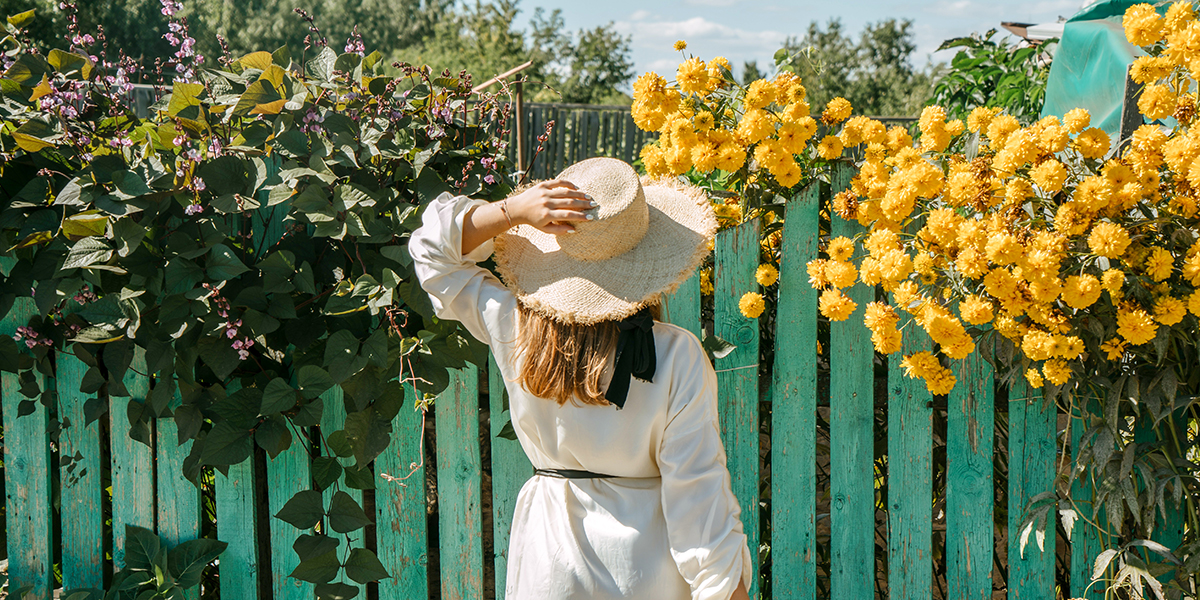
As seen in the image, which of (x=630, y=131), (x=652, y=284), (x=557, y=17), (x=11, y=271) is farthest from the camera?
(x=557, y=17)

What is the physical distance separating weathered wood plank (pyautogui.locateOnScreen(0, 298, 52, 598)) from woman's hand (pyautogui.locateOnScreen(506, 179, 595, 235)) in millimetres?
1621

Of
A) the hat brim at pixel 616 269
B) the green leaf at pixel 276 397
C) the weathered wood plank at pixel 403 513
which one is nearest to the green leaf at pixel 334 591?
the weathered wood plank at pixel 403 513

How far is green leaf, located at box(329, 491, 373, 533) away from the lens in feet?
5.95

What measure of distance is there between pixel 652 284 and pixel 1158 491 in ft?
4.07

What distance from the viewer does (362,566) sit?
→ 1879mm

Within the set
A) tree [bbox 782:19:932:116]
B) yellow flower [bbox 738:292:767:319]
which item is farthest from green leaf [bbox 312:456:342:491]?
tree [bbox 782:19:932:116]

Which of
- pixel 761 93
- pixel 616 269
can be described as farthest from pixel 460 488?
pixel 761 93

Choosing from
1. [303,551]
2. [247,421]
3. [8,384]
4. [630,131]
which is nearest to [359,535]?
[303,551]

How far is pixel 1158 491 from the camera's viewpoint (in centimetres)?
167

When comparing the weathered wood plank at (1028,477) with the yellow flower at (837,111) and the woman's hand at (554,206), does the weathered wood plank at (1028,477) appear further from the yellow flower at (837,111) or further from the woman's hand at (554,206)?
the woman's hand at (554,206)

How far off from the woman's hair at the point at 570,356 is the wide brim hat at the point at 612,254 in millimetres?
33

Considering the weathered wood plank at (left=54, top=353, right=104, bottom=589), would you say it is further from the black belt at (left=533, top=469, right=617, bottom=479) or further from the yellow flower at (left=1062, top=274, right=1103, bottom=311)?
the yellow flower at (left=1062, top=274, right=1103, bottom=311)

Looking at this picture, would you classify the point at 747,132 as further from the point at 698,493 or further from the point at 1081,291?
the point at 698,493

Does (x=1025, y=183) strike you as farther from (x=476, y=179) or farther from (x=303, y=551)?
(x=303, y=551)
